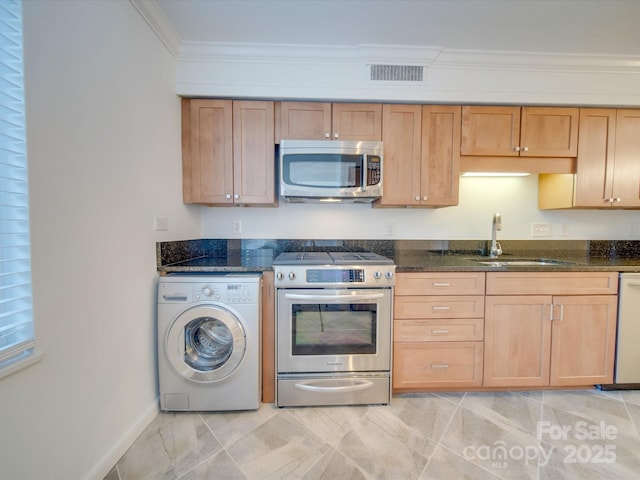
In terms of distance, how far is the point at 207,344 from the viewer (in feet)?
6.25

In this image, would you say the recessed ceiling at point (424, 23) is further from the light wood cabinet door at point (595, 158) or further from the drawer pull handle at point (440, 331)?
the drawer pull handle at point (440, 331)

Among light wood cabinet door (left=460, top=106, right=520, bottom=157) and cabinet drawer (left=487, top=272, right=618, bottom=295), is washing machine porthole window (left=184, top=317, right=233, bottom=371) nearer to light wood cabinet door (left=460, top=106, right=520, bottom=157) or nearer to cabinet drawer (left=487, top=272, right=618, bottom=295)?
cabinet drawer (left=487, top=272, right=618, bottom=295)

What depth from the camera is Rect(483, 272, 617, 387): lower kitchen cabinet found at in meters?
1.95

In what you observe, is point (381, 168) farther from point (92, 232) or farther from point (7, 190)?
point (7, 190)

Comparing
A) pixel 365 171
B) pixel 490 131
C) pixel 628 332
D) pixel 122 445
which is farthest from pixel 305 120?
pixel 628 332

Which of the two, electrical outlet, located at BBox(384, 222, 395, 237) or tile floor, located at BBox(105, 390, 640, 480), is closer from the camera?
tile floor, located at BBox(105, 390, 640, 480)

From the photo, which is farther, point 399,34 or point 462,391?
point 462,391

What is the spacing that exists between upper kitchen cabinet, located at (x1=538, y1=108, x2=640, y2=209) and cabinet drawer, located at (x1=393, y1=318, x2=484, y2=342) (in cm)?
140

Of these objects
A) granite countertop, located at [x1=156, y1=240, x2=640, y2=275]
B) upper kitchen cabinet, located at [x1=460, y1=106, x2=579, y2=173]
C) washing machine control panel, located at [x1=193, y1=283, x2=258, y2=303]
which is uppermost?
upper kitchen cabinet, located at [x1=460, y1=106, x2=579, y2=173]

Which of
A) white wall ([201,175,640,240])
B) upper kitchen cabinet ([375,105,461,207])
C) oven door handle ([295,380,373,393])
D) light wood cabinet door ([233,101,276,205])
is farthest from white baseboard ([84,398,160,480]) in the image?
upper kitchen cabinet ([375,105,461,207])

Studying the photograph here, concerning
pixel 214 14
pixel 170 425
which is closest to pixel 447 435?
pixel 170 425

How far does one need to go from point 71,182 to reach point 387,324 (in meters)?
1.87

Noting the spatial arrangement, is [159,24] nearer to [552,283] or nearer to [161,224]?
[161,224]

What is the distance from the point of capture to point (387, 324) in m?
1.86
